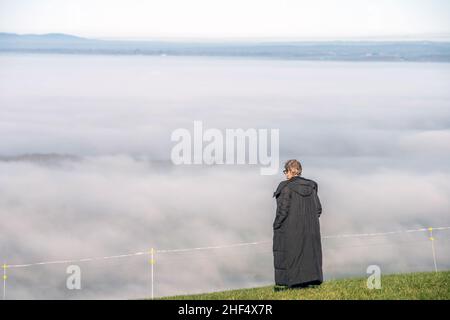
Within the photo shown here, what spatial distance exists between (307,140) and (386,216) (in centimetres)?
6529

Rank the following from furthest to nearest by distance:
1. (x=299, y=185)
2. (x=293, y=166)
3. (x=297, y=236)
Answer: (x=297, y=236) → (x=299, y=185) → (x=293, y=166)

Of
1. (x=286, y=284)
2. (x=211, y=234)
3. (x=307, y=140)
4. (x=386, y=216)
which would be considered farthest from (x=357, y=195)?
(x=286, y=284)

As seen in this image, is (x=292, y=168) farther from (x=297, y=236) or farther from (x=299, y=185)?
(x=297, y=236)

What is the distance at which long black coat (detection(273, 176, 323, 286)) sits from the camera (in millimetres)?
Result: 16500

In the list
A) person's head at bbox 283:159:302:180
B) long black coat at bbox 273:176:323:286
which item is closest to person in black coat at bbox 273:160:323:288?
long black coat at bbox 273:176:323:286

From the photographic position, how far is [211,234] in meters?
129

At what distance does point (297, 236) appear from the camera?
1656 centimetres

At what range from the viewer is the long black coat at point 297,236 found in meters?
16.5

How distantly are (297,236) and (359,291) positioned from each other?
1.12 metres

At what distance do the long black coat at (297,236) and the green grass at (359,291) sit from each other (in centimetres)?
22

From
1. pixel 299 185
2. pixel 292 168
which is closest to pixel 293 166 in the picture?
pixel 292 168

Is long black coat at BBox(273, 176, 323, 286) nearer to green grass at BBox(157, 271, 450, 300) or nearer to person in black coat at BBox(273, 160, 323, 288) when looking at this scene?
person in black coat at BBox(273, 160, 323, 288)

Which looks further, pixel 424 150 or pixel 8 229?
pixel 424 150
